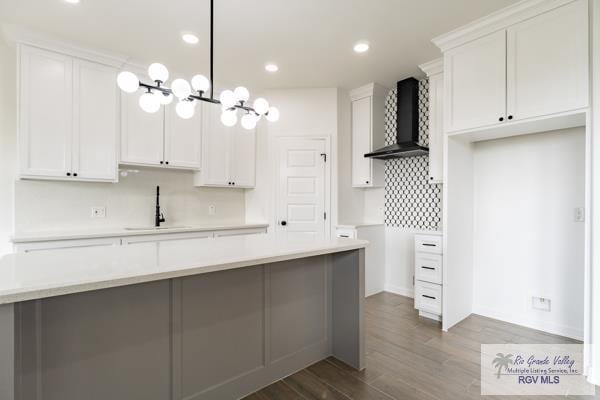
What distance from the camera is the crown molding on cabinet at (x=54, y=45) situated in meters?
2.64

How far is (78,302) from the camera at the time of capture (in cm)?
133

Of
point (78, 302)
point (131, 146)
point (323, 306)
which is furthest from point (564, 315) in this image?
point (131, 146)

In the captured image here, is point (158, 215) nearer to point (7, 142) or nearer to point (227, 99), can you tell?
point (7, 142)

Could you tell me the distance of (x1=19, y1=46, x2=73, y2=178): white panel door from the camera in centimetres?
269

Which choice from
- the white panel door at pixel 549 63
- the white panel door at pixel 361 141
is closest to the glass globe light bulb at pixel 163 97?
the white panel door at pixel 549 63

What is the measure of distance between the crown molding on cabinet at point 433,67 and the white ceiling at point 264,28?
0.08m

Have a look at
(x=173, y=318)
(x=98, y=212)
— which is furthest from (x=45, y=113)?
(x=173, y=318)

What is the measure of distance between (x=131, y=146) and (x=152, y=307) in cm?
234

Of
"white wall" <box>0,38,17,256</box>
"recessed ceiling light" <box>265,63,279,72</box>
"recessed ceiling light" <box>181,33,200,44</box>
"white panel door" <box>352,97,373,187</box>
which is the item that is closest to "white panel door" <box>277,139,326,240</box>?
"white panel door" <box>352,97,373,187</box>

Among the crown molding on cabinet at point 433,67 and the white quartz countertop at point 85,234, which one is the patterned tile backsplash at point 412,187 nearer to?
the crown molding on cabinet at point 433,67

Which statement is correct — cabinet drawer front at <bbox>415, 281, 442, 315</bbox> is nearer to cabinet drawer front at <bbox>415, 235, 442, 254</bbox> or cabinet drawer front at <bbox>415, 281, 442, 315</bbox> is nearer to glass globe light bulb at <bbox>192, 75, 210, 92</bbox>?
cabinet drawer front at <bbox>415, 235, 442, 254</bbox>

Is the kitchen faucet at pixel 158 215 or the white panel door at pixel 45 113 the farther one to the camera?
the kitchen faucet at pixel 158 215

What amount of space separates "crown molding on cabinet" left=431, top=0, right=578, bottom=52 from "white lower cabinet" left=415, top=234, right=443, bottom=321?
6.18 feet

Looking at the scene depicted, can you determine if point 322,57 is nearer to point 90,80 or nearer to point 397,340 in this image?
point 90,80
